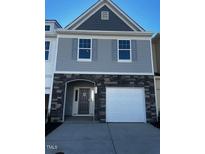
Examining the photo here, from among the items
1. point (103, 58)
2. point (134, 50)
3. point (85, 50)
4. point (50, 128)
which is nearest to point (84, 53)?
point (85, 50)

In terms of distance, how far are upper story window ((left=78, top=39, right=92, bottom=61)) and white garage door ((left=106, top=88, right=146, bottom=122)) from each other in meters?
2.61

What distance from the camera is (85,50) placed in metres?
10.8

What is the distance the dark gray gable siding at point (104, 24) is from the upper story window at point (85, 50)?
111 centimetres

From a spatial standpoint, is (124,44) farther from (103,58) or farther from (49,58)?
(49,58)

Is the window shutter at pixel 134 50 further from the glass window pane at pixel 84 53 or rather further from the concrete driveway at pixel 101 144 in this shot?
the concrete driveway at pixel 101 144

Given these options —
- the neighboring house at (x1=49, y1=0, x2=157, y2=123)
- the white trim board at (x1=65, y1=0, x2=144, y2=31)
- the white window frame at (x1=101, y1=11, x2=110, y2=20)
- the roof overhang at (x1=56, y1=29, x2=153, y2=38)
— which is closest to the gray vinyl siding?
the neighboring house at (x1=49, y1=0, x2=157, y2=123)

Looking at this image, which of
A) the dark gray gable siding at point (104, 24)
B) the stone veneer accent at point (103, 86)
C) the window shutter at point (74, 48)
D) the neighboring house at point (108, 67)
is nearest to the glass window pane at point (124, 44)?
the neighboring house at point (108, 67)

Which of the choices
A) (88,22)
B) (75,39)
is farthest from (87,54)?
(88,22)

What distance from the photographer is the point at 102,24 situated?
37.1 feet

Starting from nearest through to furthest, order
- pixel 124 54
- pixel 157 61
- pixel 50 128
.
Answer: pixel 50 128 → pixel 124 54 → pixel 157 61

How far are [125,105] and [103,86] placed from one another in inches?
74.4

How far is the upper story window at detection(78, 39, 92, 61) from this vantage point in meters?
10.7

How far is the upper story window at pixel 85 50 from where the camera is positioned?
10.7 metres
